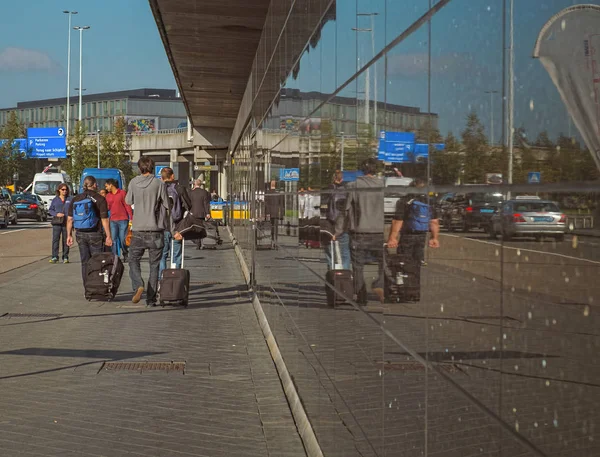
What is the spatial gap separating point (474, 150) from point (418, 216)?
2.36ft

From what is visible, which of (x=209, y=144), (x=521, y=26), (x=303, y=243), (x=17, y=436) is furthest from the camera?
(x=209, y=144)

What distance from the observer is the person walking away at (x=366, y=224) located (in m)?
3.84

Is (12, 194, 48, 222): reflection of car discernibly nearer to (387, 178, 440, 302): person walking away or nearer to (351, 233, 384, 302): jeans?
(351, 233, 384, 302): jeans

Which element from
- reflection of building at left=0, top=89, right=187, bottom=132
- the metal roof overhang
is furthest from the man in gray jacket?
reflection of building at left=0, top=89, right=187, bottom=132

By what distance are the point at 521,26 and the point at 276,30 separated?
9064 millimetres

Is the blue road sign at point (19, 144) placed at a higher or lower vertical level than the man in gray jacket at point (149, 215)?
higher

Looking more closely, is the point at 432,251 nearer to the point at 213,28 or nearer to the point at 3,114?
the point at 213,28

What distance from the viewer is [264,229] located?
473 inches

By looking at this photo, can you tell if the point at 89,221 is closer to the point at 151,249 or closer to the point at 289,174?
the point at 151,249

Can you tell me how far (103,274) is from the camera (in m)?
14.3

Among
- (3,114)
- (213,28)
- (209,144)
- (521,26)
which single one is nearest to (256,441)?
(521,26)

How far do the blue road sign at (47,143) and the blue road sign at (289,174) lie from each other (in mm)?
78032

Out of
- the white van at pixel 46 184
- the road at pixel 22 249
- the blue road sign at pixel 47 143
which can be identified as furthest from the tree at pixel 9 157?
the road at pixel 22 249

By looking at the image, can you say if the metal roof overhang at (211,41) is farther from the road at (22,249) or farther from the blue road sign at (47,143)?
the blue road sign at (47,143)
